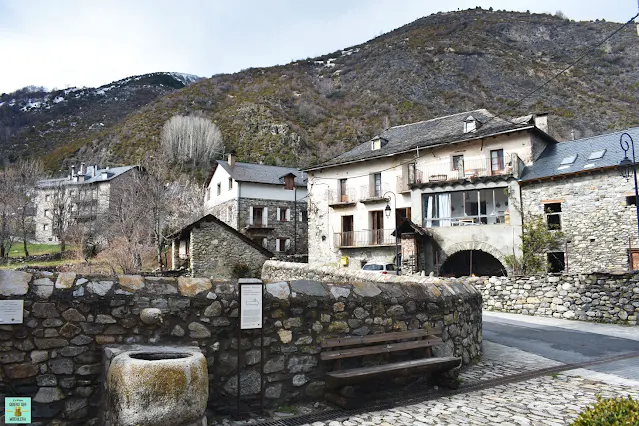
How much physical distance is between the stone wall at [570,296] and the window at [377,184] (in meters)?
14.5

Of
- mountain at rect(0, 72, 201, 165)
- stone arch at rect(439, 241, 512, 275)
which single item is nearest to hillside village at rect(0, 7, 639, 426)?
stone arch at rect(439, 241, 512, 275)

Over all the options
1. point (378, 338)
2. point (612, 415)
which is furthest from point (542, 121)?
point (612, 415)

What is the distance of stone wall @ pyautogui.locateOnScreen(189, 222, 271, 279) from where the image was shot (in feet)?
78.2

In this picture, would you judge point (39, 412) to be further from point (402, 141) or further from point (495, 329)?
point (402, 141)

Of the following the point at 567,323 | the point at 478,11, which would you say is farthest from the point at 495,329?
the point at 478,11

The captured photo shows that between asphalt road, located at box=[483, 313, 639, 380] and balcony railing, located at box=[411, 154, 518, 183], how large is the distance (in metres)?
13.0

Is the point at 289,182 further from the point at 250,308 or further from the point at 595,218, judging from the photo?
the point at 250,308

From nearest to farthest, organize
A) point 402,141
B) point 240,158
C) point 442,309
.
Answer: point 442,309, point 402,141, point 240,158

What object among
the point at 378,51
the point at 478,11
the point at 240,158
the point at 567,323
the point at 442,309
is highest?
the point at 478,11

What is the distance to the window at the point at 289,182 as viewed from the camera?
39.5 m

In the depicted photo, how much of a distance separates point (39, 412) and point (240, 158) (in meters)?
58.9

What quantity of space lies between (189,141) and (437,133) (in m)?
43.9

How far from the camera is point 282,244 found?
130 ft

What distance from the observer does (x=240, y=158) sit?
203 ft
